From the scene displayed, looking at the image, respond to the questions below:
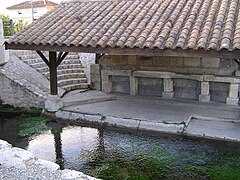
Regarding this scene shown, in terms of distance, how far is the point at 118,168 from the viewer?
20.7ft

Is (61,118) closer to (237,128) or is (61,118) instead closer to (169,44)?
(169,44)

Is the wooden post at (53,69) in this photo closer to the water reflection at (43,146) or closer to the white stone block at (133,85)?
the water reflection at (43,146)

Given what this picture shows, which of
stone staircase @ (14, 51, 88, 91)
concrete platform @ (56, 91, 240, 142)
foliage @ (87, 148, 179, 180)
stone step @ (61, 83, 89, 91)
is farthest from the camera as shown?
stone staircase @ (14, 51, 88, 91)

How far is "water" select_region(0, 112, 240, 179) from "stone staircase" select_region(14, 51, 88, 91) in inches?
148

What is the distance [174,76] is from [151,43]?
369 centimetres

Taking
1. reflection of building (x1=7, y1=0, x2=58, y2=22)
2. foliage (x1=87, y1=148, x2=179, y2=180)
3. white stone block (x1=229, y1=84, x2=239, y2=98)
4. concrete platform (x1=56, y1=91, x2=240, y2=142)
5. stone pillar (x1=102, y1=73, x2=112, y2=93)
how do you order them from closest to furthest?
1. foliage (x1=87, y1=148, x2=179, y2=180)
2. concrete platform (x1=56, y1=91, x2=240, y2=142)
3. white stone block (x1=229, y1=84, x2=239, y2=98)
4. stone pillar (x1=102, y1=73, x2=112, y2=93)
5. reflection of building (x1=7, y1=0, x2=58, y2=22)

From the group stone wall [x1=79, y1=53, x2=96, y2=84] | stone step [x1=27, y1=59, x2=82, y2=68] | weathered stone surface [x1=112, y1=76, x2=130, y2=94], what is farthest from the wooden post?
stone wall [x1=79, y1=53, x2=96, y2=84]

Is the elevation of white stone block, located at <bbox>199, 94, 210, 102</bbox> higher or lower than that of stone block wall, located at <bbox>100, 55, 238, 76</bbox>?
lower

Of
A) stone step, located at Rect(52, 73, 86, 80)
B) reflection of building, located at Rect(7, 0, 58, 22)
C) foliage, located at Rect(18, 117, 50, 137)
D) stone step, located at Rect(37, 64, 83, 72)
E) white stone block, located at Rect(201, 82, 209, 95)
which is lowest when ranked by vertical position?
foliage, located at Rect(18, 117, 50, 137)

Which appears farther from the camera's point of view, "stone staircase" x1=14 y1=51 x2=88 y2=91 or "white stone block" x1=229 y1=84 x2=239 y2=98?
"stone staircase" x1=14 y1=51 x2=88 y2=91

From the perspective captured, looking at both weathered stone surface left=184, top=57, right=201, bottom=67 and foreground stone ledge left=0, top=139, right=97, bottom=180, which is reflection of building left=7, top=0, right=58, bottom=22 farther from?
foreground stone ledge left=0, top=139, right=97, bottom=180

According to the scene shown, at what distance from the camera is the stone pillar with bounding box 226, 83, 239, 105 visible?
9.69 m

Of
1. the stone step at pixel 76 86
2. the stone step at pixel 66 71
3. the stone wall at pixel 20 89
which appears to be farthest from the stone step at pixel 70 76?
the stone wall at pixel 20 89

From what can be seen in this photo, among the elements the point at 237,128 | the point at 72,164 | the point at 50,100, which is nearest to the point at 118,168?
the point at 72,164
